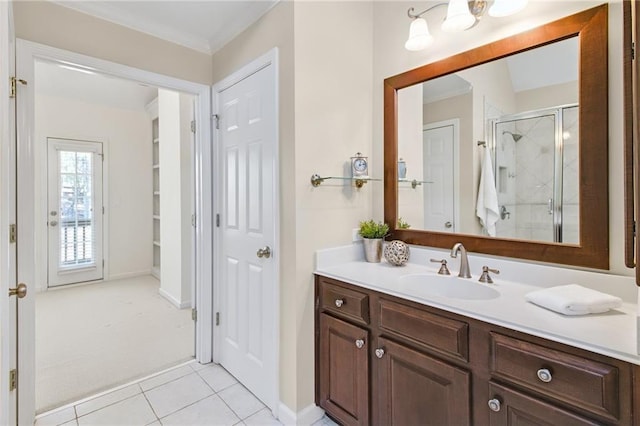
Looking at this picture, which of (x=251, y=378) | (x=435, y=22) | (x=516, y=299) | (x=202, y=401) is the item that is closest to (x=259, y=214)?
(x=251, y=378)

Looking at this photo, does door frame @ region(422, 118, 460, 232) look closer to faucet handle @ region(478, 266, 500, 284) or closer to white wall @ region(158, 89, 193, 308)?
faucet handle @ region(478, 266, 500, 284)

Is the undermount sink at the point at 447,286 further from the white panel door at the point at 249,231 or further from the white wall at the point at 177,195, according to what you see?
the white wall at the point at 177,195

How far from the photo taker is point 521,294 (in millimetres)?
1282

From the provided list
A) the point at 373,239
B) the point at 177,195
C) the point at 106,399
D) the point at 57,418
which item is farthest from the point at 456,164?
the point at 177,195

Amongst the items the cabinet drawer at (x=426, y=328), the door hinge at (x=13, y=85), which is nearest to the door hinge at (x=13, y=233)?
the door hinge at (x=13, y=85)

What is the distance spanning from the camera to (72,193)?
4.44m

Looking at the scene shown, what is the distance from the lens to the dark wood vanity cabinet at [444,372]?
88cm

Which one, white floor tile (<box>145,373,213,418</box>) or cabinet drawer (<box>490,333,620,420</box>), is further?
white floor tile (<box>145,373,213,418</box>)

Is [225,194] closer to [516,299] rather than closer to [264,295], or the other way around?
[264,295]

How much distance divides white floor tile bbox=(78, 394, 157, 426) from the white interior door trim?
536mm

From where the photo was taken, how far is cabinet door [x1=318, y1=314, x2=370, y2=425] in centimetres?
149

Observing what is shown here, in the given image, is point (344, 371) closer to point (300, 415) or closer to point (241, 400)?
point (300, 415)

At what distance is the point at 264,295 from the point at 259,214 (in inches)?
19.7

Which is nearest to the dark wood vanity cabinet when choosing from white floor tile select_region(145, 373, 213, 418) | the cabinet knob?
the cabinet knob
